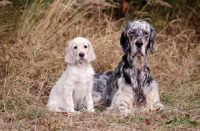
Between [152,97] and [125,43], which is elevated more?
[125,43]

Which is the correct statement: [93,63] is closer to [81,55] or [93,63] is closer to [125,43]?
[125,43]

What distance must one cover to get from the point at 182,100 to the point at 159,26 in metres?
3.52

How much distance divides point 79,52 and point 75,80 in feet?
1.13

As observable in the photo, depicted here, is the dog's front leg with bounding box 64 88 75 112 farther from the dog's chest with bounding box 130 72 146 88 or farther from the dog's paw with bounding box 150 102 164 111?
the dog's paw with bounding box 150 102 164 111

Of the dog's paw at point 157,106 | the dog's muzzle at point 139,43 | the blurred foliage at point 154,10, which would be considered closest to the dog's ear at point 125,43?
the dog's muzzle at point 139,43

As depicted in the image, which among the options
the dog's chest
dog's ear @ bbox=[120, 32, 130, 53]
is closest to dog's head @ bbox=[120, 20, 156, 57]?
dog's ear @ bbox=[120, 32, 130, 53]

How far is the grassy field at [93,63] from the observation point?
6.50 metres

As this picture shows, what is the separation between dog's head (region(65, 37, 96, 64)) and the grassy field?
0.65 meters

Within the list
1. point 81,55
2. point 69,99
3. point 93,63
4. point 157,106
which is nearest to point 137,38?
point 81,55

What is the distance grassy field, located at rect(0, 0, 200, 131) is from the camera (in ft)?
21.3

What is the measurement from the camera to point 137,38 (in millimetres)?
7203

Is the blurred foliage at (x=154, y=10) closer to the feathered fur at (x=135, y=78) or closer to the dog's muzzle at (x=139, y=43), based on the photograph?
the feathered fur at (x=135, y=78)

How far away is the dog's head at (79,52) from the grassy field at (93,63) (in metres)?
0.65

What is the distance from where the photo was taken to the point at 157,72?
29.7 ft
